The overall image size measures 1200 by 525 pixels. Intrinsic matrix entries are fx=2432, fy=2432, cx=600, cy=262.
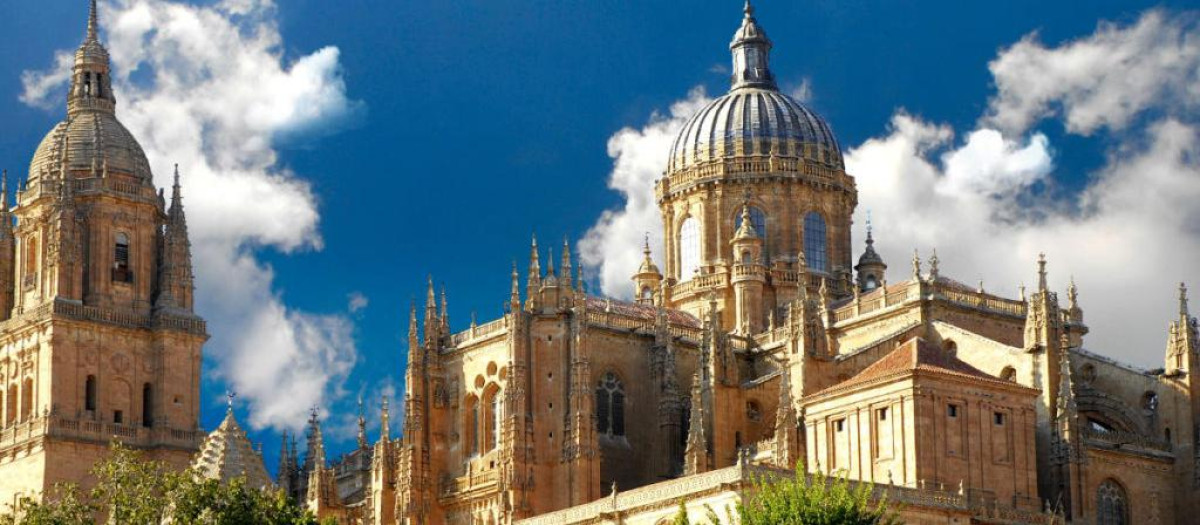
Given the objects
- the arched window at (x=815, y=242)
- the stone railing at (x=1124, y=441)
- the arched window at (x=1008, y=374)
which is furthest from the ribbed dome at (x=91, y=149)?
the stone railing at (x=1124, y=441)

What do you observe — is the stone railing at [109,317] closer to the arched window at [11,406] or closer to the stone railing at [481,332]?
the arched window at [11,406]

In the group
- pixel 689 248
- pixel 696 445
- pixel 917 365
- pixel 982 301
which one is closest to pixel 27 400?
pixel 689 248

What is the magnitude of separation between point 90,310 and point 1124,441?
1955 inches

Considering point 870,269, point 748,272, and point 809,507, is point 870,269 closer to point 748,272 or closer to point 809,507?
point 748,272

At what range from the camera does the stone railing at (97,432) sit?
109188 mm

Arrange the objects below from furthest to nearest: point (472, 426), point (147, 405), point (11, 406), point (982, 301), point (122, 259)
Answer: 1. point (122, 259)
2. point (147, 405)
3. point (11, 406)
4. point (472, 426)
5. point (982, 301)

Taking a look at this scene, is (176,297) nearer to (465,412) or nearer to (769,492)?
(465,412)

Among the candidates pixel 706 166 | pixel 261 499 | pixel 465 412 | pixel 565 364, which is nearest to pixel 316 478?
pixel 465 412

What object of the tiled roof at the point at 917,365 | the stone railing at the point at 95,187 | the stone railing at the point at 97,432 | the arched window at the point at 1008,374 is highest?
the stone railing at the point at 95,187

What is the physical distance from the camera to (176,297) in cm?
11544

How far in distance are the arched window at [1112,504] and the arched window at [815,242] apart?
25605mm

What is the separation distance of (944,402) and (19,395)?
48471mm

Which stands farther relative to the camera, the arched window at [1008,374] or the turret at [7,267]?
the turret at [7,267]

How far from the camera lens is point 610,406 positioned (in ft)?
321
